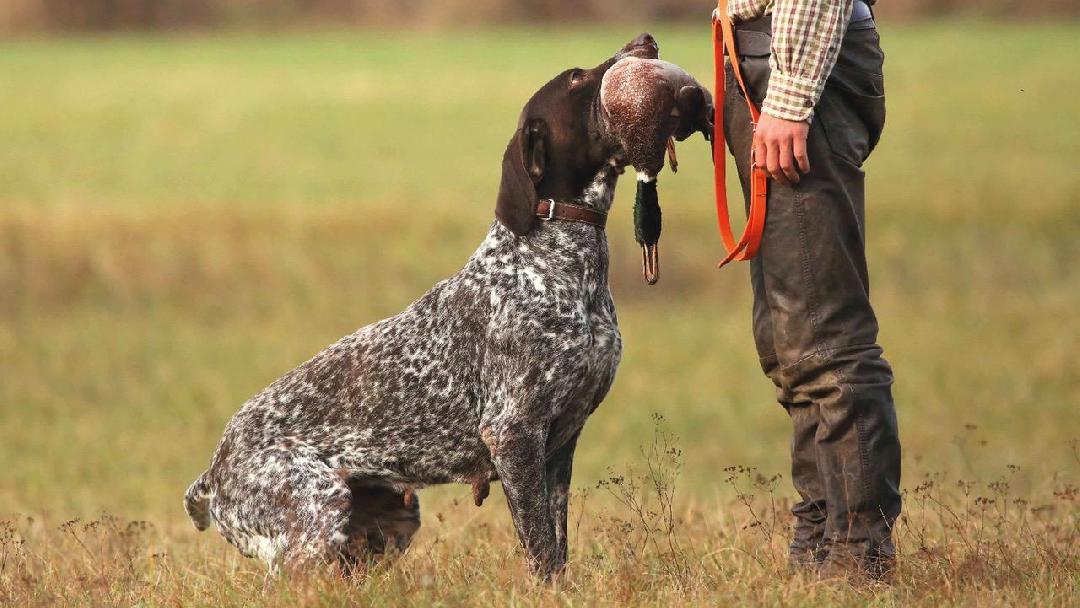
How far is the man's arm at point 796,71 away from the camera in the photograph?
16.5ft

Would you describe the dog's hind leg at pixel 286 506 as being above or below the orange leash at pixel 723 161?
below

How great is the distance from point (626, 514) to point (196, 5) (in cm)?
4195

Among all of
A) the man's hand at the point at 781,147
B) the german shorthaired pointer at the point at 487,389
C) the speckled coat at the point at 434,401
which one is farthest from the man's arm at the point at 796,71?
the speckled coat at the point at 434,401

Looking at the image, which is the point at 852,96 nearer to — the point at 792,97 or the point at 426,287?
the point at 792,97

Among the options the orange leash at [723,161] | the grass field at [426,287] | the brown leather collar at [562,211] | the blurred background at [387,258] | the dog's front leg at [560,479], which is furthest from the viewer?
the blurred background at [387,258]

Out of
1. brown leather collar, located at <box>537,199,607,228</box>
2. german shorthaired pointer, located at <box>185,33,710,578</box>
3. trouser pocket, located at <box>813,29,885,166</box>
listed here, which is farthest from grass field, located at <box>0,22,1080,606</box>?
trouser pocket, located at <box>813,29,885,166</box>

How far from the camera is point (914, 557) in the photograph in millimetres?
5586

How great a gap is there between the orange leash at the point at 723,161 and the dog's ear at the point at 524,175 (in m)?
0.62

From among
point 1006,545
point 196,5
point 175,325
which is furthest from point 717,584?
point 196,5

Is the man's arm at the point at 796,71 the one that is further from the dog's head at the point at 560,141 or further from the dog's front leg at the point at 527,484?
the dog's front leg at the point at 527,484

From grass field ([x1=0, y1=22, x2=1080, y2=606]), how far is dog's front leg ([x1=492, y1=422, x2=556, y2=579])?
0.39 ft

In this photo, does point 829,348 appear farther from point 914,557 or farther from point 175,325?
point 175,325

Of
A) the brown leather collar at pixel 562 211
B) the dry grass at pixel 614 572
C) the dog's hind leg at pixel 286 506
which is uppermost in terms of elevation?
the brown leather collar at pixel 562 211

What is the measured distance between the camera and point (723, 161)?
5395mm
